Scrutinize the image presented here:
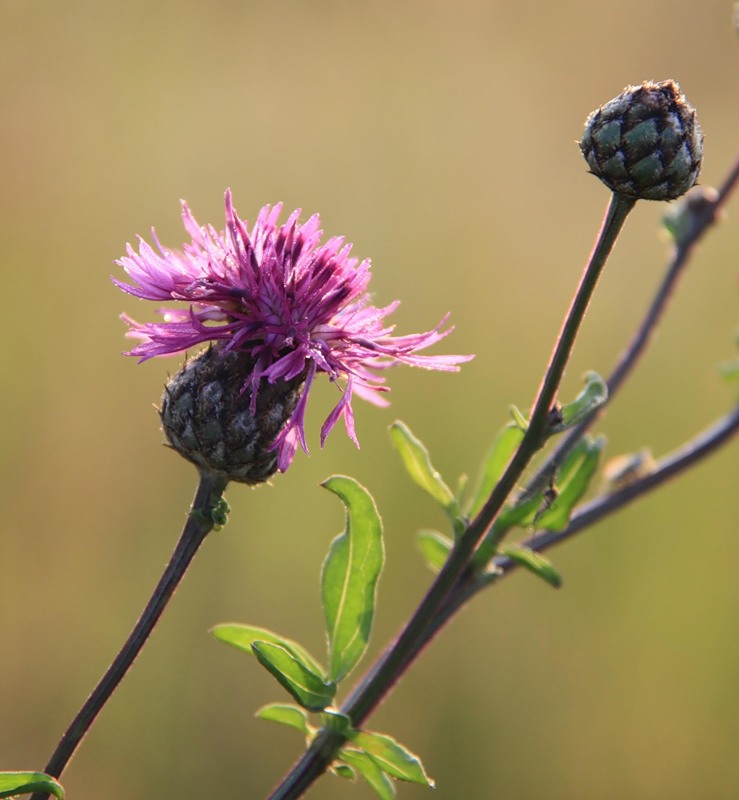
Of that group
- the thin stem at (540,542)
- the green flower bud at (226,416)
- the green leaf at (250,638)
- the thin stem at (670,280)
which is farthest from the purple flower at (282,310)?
the thin stem at (670,280)

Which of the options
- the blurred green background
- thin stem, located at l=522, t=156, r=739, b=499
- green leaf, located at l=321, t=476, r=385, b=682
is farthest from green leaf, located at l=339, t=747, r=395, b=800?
the blurred green background

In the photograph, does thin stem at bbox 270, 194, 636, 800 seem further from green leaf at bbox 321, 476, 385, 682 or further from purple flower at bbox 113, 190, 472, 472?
purple flower at bbox 113, 190, 472, 472

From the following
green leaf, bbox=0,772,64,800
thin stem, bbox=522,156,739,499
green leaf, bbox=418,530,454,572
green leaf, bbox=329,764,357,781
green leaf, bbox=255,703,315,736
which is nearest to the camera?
green leaf, bbox=0,772,64,800

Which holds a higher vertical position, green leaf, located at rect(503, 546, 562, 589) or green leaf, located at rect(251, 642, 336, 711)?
green leaf, located at rect(503, 546, 562, 589)

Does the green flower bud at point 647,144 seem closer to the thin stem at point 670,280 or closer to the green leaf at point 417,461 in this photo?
the green leaf at point 417,461

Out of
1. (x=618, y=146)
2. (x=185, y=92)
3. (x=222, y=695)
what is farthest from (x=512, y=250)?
(x=618, y=146)

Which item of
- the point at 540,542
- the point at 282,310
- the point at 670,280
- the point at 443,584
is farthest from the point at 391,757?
the point at 670,280

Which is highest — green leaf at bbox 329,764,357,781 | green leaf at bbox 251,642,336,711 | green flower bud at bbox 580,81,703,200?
green flower bud at bbox 580,81,703,200
